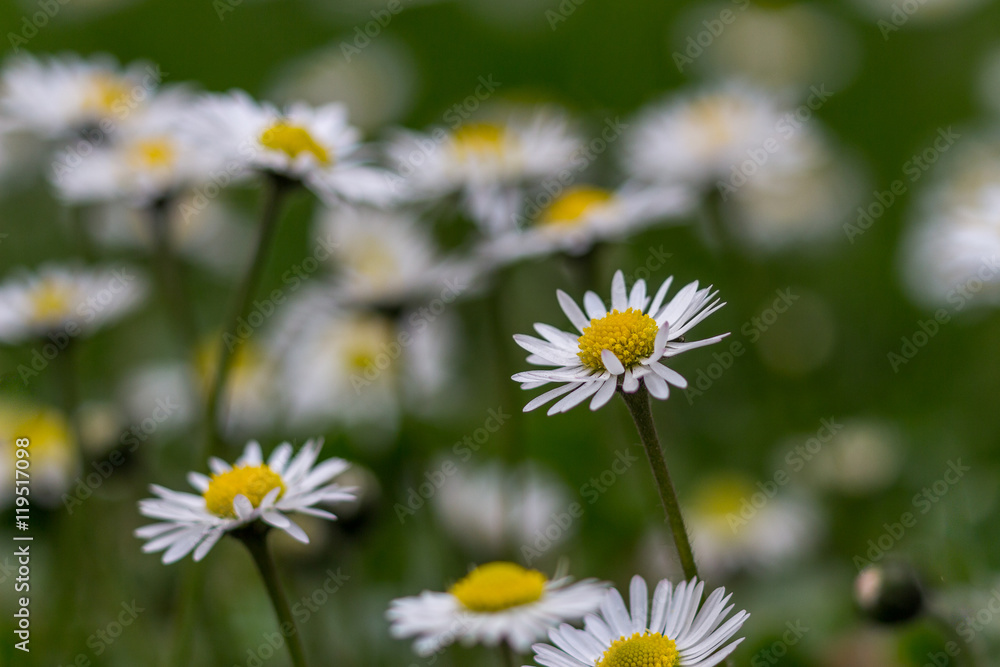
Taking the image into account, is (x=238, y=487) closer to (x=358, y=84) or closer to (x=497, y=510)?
(x=497, y=510)

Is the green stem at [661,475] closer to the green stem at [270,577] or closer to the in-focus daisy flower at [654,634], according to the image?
the in-focus daisy flower at [654,634]

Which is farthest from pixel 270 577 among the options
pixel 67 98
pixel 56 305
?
A: pixel 67 98

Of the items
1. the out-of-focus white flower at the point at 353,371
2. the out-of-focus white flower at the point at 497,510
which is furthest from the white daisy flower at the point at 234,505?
the out-of-focus white flower at the point at 353,371

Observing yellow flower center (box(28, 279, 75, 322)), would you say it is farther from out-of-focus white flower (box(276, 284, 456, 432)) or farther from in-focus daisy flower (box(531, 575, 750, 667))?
in-focus daisy flower (box(531, 575, 750, 667))

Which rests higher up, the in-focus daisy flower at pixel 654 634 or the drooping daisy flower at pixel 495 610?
the drooping daisy flower at pixel 495 610

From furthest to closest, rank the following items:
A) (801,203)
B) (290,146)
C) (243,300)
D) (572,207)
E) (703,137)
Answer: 1. (801,203)
2. (703,137)
3. (572,207)
4. (290,146)
5. (243,300)

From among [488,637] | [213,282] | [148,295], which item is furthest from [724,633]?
[213,282]
